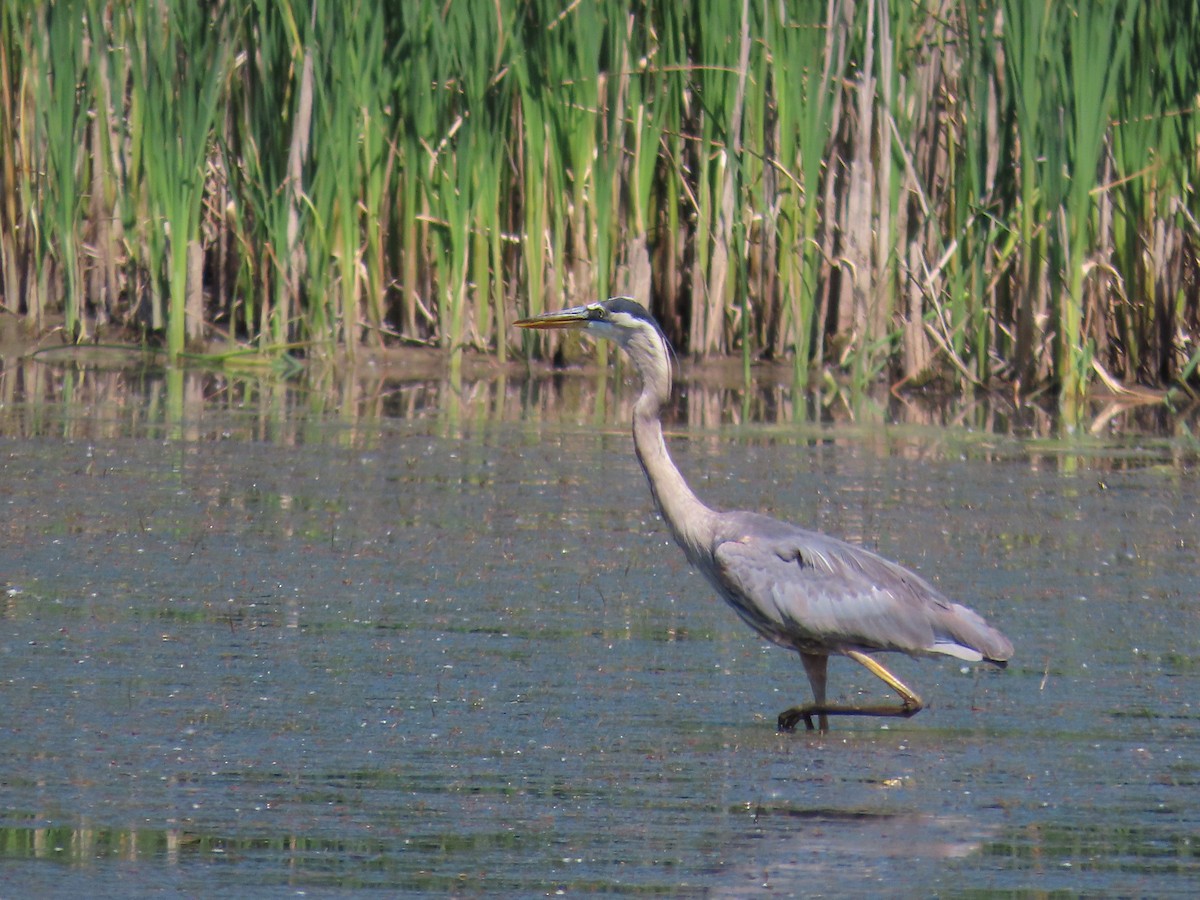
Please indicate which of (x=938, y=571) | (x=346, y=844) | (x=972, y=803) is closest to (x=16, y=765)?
(x=346, y=844)

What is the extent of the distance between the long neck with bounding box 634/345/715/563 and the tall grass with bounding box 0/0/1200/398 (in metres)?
4.84

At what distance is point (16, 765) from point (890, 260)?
7444 mm

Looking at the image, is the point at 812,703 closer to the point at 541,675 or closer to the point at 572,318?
the point at 541,675

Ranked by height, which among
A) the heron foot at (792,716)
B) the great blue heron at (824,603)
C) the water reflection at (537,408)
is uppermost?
the water reflection at (537,408)

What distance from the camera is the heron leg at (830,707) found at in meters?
4.91

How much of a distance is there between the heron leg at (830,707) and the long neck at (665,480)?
0.51 meters

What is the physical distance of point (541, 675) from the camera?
522 centimetres

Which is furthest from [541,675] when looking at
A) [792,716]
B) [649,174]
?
[649,174]

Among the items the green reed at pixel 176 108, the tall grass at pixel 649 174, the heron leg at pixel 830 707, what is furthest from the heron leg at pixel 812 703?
the green reed at pixel 176 108

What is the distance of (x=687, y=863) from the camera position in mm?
3711

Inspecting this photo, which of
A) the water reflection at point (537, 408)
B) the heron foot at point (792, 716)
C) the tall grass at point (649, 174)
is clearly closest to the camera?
the heron foot at point (792, 716)

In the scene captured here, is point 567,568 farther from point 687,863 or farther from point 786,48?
point 786,48

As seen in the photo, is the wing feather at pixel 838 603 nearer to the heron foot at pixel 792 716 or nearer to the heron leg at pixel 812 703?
the heron leg at pixel 812 703

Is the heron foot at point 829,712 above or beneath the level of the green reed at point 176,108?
beneath
